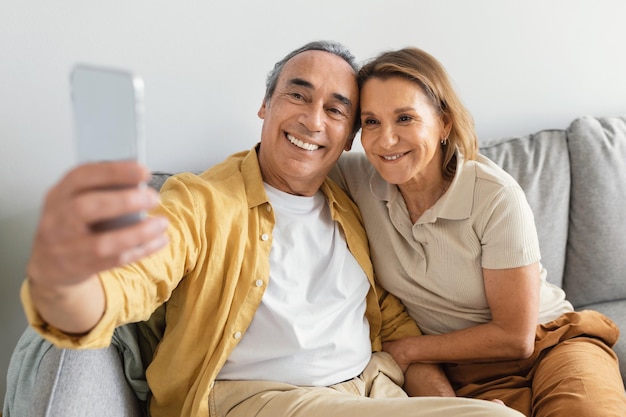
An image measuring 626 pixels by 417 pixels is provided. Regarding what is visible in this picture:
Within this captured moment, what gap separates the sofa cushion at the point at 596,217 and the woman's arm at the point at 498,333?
484 millimetres

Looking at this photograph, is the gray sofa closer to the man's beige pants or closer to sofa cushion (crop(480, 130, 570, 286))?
sofa cushion (crop(480, 130, 570, 286))

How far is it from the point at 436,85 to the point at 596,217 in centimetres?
74

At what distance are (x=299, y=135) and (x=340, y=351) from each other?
51 centimetres

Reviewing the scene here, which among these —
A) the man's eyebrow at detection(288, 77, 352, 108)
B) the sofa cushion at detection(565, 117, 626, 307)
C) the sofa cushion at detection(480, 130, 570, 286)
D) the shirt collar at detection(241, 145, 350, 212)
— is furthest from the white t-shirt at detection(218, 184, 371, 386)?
the sofa cushion at detection(565, 117, 626, 307)

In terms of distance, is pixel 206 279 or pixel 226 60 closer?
pixel 206 279

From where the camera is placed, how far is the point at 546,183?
1968 millimetres

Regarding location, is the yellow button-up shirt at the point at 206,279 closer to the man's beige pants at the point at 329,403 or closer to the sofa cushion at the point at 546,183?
the man's beige pants at the point at 329,403

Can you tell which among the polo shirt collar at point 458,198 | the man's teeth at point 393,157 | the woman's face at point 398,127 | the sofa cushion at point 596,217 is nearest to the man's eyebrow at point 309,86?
the woman's face at point 398,127

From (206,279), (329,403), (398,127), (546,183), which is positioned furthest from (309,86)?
(546,183)

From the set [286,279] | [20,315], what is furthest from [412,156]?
[20,315]

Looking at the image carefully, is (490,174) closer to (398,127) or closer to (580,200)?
(398,127)

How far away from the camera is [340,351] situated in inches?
61.4

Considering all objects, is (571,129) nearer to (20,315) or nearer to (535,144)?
(535,144)

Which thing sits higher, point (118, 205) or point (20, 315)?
point (118, 205)
